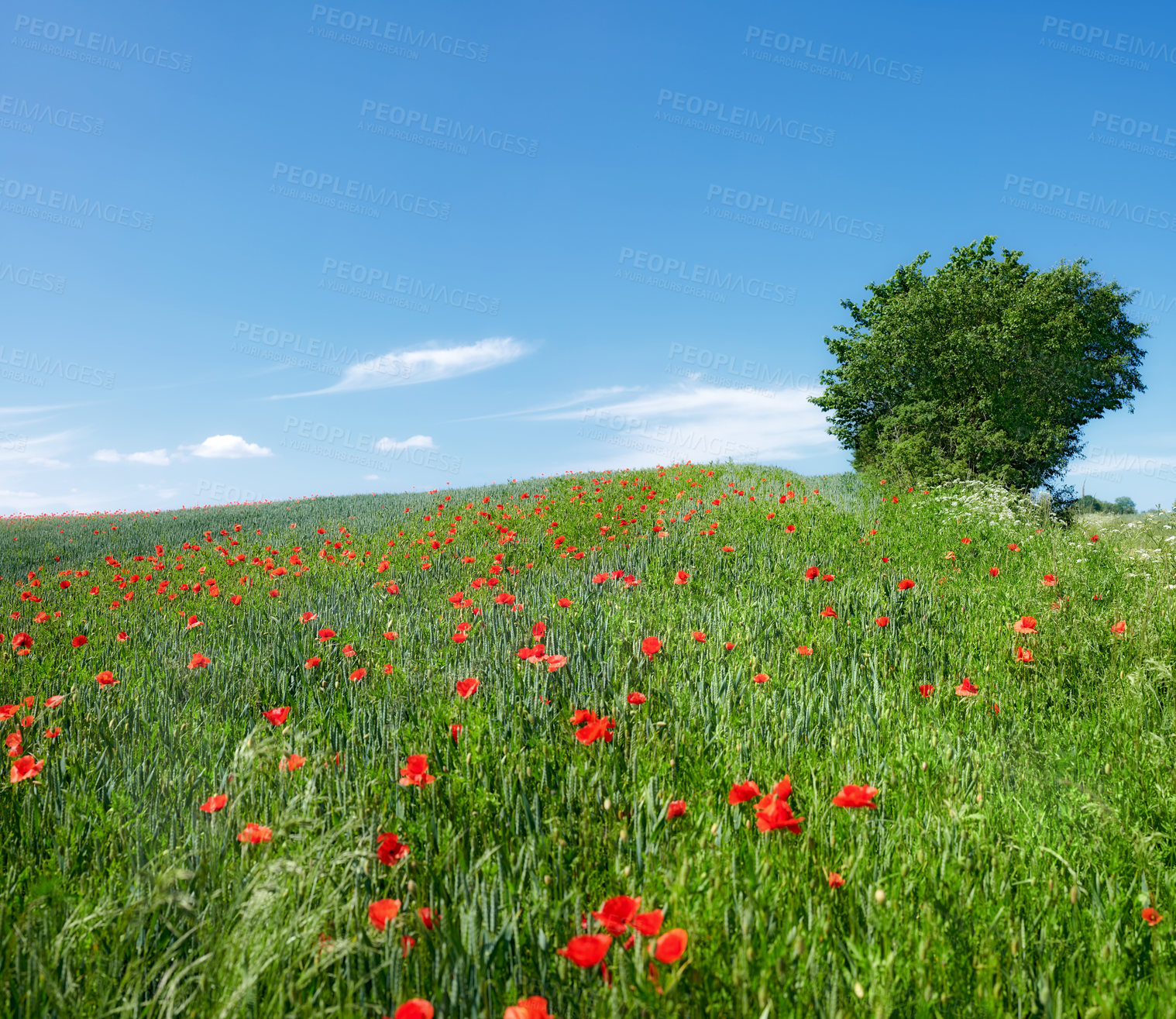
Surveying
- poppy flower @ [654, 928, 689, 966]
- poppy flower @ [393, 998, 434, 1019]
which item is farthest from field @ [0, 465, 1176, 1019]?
poppy flower @ [393, 998, 434, 1019]

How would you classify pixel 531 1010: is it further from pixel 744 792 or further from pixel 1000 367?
pixel 1000 367

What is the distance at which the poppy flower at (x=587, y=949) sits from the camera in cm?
135

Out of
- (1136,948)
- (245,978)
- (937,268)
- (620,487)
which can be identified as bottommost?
(1136,948)

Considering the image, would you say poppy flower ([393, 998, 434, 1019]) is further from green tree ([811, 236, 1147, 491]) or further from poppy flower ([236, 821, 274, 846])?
green tree ([811, 236, 1147, 491])

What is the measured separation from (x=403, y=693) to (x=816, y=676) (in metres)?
2.48

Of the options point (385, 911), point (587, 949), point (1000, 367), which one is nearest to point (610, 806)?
point (385, 911)

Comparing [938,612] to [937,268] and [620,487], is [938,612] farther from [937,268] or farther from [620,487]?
[937,268]

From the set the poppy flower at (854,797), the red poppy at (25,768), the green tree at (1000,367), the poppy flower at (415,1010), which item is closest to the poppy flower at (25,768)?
the red poppy at (25,768)

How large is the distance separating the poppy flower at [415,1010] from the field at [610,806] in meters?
0.18

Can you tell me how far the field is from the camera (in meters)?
1.69

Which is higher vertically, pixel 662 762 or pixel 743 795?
pixel 743 795

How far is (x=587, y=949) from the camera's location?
4.50ft

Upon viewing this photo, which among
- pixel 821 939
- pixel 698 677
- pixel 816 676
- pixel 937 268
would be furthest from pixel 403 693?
pixel 937 268

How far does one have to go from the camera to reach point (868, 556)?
794 cm
